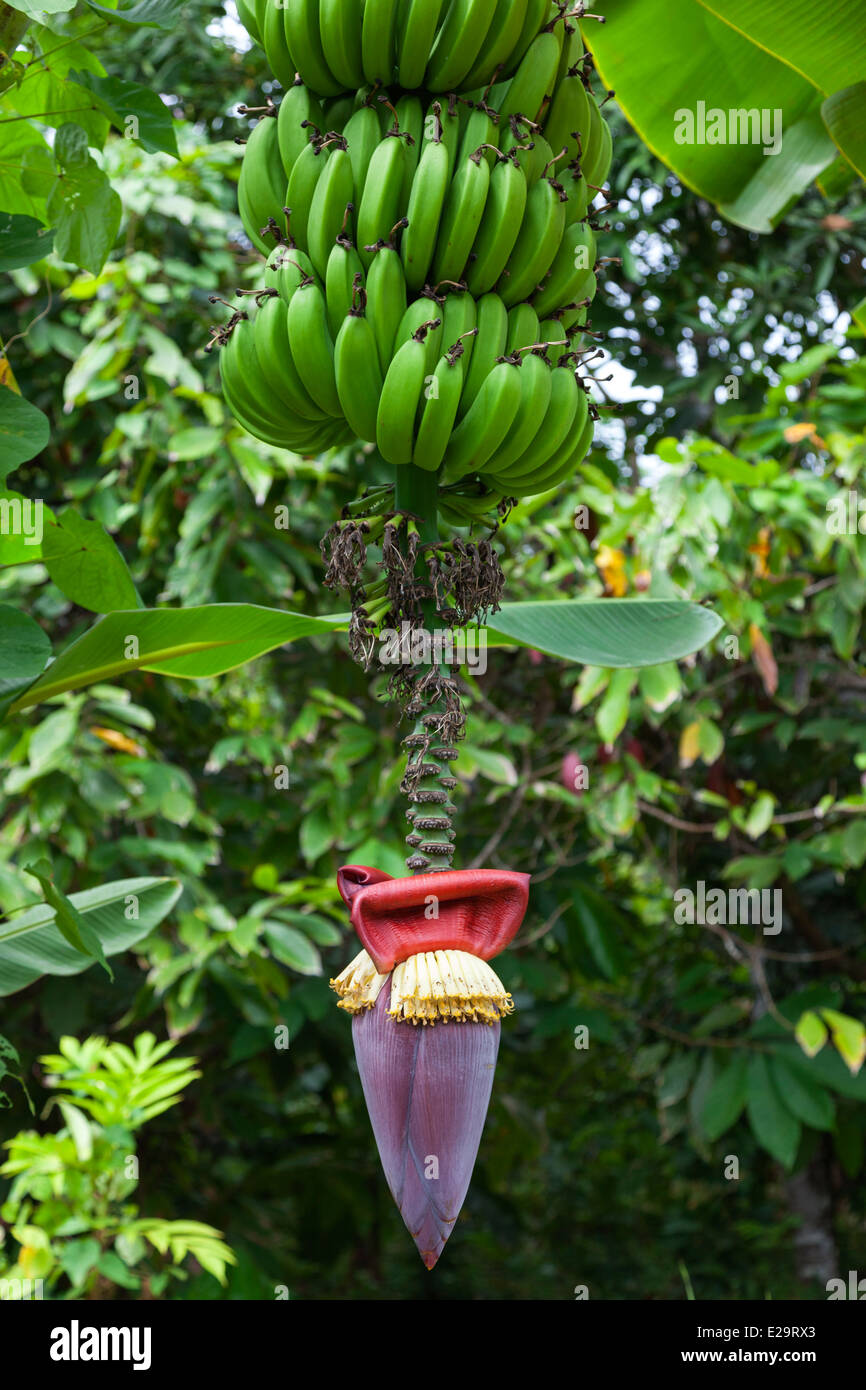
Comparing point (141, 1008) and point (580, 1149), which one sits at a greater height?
point (141, 1008)

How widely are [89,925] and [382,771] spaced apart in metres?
1.46

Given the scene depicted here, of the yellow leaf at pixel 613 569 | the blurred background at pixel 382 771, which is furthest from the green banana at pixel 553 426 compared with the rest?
the yellow leaf at pixel 613 569

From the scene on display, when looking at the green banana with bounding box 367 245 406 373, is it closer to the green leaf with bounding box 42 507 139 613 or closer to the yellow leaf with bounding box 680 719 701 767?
the green leaf with bounding box 42 507 139 613

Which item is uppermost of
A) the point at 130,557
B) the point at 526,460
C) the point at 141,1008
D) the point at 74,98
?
the point at 130,557

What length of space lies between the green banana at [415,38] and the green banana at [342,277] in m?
0.10

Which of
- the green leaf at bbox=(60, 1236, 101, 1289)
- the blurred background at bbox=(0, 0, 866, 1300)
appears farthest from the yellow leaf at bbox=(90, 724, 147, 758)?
the green leaf at bbox=(60, 1236, 101, 1289)

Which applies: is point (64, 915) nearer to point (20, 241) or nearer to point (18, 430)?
point (18, 430)

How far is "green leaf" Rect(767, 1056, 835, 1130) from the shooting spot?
94.9 inches

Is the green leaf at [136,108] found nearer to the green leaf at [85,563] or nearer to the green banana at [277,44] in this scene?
the green banana at [277,44]

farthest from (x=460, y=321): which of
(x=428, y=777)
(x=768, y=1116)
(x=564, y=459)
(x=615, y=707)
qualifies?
(x=768, y=1116)
